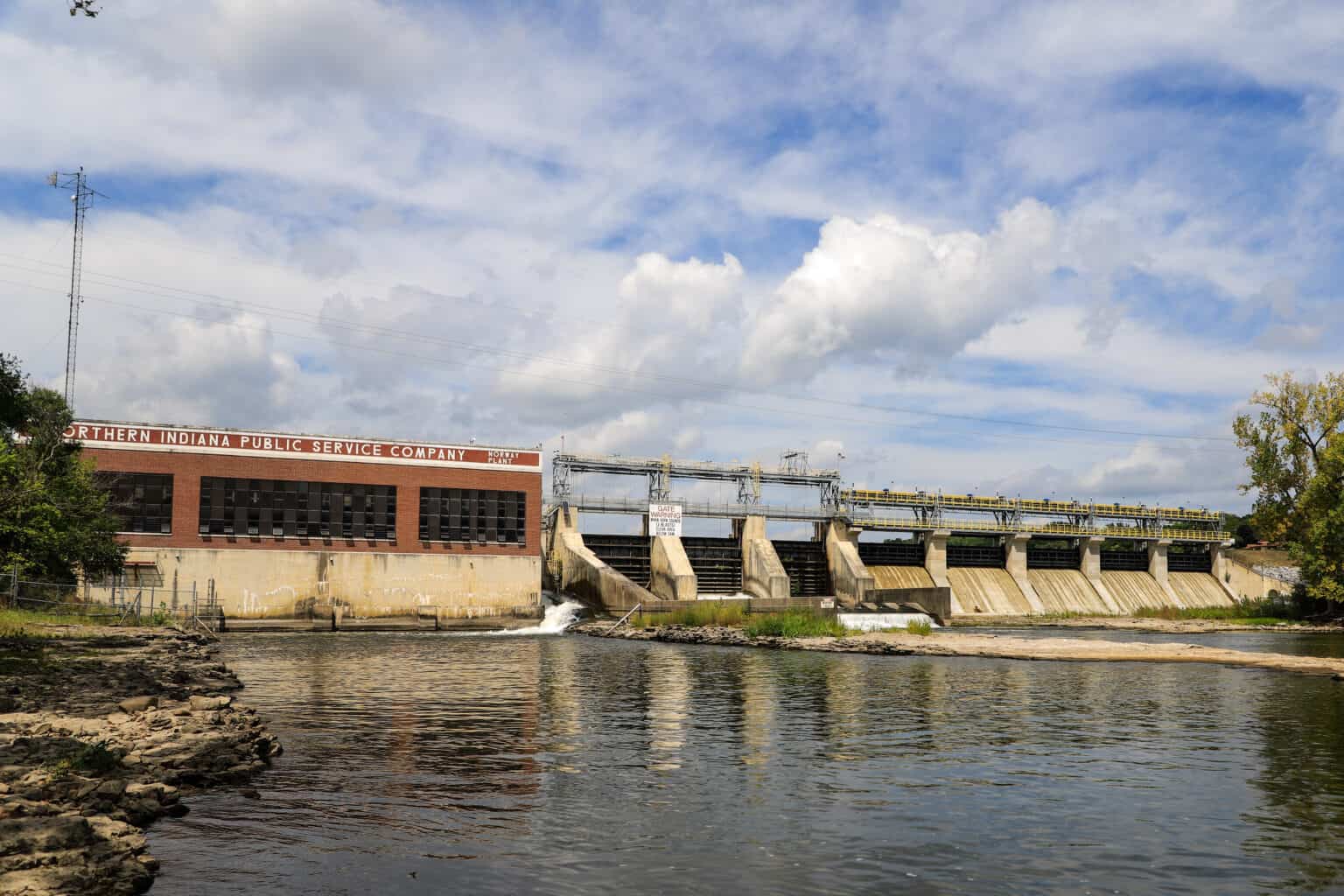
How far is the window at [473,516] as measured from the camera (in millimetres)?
72250

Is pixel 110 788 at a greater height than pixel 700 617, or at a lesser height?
greater

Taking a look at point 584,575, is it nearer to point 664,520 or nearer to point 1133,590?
point 664,520

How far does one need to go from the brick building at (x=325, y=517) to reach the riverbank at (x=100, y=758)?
3840 cm

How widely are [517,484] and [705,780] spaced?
59.6 m

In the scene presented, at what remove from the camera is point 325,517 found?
6912 centimetres

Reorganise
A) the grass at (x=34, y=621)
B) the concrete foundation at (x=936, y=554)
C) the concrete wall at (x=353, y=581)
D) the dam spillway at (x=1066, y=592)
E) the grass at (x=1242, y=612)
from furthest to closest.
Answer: the dam spillway at (x=1066, y=592) → the concrete foundation at (x=936, y=554) → the grass at (x=1242, y=612) → the concrete wall at (x=353, y=581) → the grass at (x=34, y=621)

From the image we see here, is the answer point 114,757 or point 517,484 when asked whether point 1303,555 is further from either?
point 114,757

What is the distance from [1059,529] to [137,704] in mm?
91053

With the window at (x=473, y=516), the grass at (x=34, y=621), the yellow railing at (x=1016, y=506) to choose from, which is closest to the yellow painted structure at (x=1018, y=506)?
the yellow railing at (x=1016, y=506)

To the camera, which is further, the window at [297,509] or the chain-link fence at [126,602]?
the window at [297,509]

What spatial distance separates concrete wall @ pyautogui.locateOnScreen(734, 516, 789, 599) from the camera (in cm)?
7788

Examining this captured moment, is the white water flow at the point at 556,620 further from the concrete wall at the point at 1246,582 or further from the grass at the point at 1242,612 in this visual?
the concrete wall at the point at 1246,582

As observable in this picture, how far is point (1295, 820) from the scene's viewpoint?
13.9 m

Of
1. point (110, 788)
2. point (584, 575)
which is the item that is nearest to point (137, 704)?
point (110, 788)
